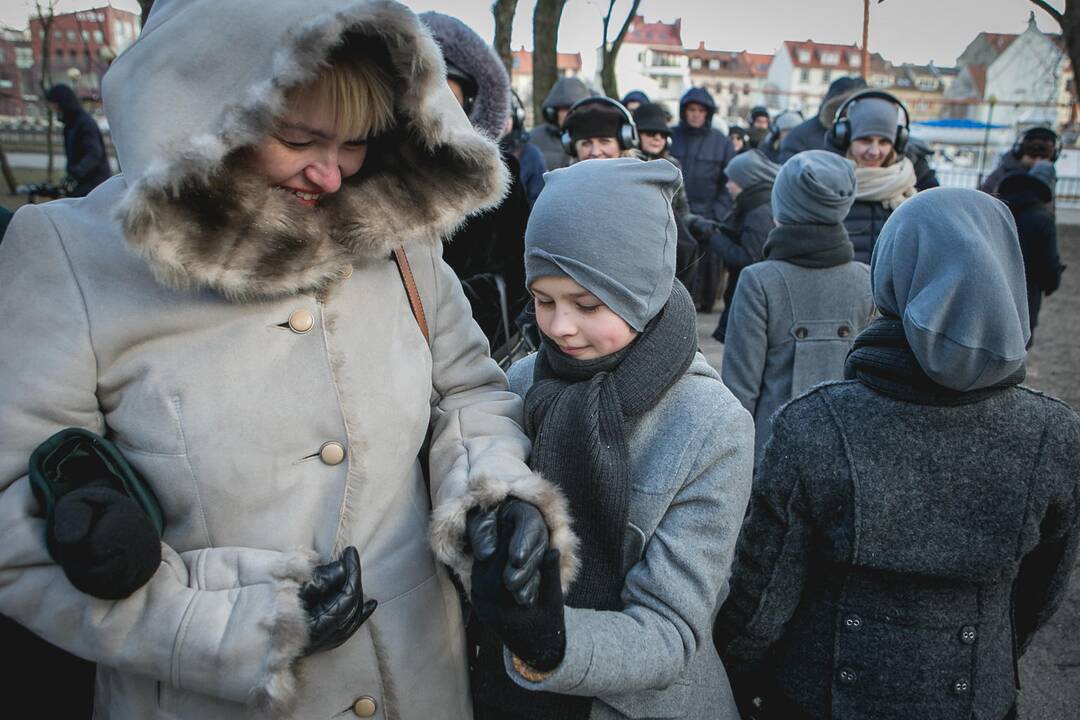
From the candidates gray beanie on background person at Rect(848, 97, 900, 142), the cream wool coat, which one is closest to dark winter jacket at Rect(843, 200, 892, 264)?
gray beanie on background person at Rect(848, 97, 900, 142)

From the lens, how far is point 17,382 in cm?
125

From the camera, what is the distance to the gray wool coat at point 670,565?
→ 1418mm

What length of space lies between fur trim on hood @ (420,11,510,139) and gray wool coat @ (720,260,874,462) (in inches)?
49.0

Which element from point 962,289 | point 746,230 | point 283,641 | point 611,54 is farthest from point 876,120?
point 611,54

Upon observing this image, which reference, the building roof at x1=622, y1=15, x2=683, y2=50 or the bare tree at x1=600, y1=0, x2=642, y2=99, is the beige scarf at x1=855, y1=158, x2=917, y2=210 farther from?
the building roof at x1=622, y1=15, x2=683, y2=50

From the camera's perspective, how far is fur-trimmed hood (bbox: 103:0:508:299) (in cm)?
125

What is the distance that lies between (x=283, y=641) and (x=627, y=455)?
71 centimetres

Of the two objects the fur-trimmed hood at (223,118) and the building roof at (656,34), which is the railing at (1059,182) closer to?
the fur-trimmed hood at (223,118)

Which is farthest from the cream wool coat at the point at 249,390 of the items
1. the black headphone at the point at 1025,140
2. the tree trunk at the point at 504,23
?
the tree trunk at the point at 504,23

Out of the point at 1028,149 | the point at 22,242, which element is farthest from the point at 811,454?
the point at 1028,149

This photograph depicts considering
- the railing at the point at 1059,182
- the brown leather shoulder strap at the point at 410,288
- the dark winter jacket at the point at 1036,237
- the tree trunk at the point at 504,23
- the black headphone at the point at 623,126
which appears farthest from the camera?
the railing at the point at 1059,182

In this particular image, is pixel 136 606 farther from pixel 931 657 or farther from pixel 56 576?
pixel 931 657

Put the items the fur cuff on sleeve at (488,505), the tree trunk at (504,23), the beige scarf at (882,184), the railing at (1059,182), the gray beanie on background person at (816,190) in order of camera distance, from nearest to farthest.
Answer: the fur cuff on sleeve at (488,505), the gray beanie on background person at (816,190), the beige scarf at (882,184), the tree trunk at (504,23), the railing at (1059,182)

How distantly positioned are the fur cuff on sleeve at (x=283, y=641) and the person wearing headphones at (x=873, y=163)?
3.59 m
